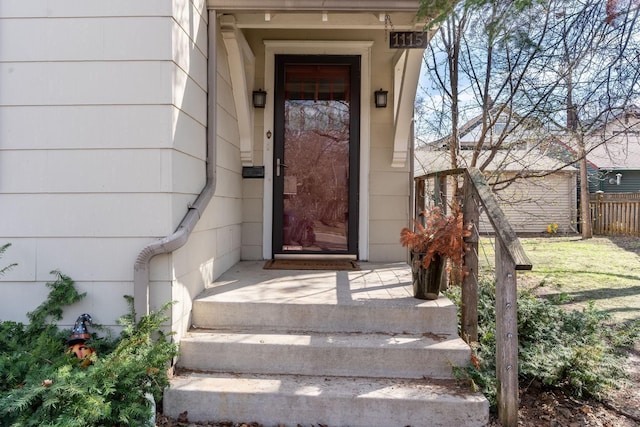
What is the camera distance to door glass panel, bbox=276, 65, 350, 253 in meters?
4.14

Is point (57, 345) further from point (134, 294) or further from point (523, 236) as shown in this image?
point (523, 236)

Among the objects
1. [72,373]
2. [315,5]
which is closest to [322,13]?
[315,5]

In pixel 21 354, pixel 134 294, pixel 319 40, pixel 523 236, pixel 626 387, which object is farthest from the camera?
pixel 523 236

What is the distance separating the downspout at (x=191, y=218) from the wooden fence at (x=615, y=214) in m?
10.7

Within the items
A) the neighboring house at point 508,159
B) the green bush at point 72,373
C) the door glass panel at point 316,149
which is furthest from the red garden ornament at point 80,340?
the neighboring house at point 508,159

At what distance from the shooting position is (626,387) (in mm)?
2547

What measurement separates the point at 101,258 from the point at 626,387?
3.27 metres

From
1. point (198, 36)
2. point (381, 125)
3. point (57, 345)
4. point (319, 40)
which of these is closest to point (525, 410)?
point (57, 345)

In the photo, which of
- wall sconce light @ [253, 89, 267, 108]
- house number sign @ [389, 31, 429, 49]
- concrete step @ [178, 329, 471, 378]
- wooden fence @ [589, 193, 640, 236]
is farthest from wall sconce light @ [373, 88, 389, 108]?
wooden fence @ [589, 193, 640, 236]

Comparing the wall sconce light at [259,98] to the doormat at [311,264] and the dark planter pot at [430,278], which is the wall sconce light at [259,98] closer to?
the doormat at [311,264]

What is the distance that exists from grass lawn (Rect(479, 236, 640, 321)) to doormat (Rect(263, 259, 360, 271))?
48.3 inches

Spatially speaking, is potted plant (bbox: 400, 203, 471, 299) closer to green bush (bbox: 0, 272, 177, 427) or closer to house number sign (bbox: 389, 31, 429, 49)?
house number sign (bbox: 389, 31, 429, 49)

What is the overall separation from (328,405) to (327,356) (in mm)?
292

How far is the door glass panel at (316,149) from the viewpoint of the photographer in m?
4.14
